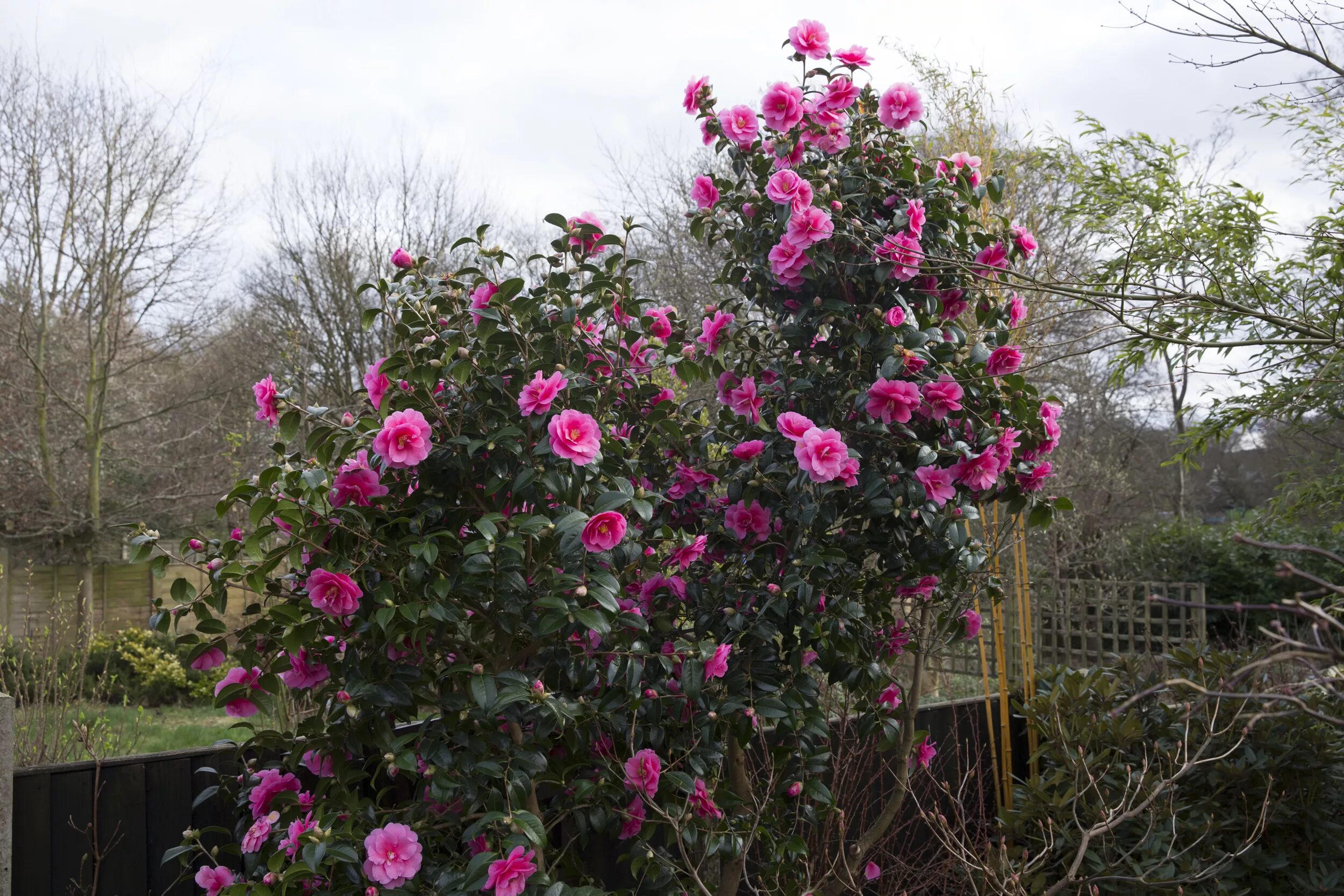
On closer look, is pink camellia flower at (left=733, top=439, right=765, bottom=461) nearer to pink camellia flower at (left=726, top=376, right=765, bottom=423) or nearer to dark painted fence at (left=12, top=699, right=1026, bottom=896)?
pink camellia flower at (left=726, top=376, right=765, bottom=423)

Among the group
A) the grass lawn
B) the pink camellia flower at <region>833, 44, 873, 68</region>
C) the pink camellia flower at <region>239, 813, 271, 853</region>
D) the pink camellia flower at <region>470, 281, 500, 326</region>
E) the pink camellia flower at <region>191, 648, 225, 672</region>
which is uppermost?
the pink camellia flower at <region>833, 44, 873, 68</region>

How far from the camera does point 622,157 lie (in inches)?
422

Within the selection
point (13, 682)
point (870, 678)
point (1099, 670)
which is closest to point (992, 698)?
point (1099, 670)

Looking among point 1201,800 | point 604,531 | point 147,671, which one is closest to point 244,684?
point 604,531

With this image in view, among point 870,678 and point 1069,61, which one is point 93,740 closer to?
point 870,678

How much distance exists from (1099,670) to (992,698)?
18.1 inches

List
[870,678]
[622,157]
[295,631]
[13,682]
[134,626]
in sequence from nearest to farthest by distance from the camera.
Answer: [295,631] < [870,678] < [13,682] < [134,626] < [622,157]

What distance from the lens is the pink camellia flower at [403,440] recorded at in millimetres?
1680

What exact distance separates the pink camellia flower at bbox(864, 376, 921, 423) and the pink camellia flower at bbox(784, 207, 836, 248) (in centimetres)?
34

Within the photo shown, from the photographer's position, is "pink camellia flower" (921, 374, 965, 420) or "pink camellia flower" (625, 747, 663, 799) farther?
"pink camellia flower" (921, 374, 965, 420)

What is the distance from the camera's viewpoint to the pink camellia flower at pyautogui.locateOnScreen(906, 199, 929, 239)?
7.18 ft

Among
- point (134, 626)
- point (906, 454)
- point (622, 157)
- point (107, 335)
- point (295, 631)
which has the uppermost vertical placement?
point (622, 157)

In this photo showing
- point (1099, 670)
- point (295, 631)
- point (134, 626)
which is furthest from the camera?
point (134, 626)

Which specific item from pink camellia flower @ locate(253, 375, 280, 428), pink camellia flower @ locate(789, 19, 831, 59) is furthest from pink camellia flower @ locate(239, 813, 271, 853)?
pink camellia flower @ locate(789, 19, 831, 59)
